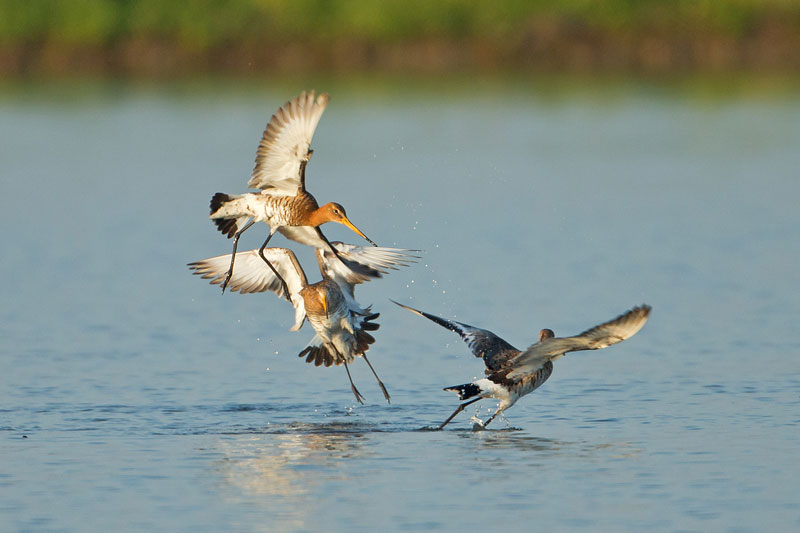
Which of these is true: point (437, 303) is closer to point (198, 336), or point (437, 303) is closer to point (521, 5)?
point (198, 336)

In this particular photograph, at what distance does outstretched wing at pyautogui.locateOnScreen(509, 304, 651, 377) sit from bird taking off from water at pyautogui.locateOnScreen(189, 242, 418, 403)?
4.79ft

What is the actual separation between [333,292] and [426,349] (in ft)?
7.31

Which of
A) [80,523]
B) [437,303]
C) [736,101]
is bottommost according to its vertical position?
[80,523]

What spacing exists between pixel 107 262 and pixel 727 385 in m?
9.31

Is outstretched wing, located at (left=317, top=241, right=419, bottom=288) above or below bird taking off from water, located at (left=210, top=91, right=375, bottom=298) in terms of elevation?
below

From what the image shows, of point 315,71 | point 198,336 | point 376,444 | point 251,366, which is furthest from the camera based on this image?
point 315,71

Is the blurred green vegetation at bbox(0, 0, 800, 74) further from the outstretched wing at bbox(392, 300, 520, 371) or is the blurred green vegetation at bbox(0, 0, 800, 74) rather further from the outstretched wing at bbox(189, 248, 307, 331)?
the outstretched wing at bbox(392, 300, 520, 371)

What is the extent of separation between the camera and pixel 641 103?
3622 cm

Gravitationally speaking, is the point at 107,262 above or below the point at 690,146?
below

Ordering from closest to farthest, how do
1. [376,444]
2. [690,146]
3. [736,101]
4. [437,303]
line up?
1. [376,444]
2. [437,303]
3. [690,146]
4. [736,101]

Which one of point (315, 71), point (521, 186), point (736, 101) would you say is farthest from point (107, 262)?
point (315, 71)

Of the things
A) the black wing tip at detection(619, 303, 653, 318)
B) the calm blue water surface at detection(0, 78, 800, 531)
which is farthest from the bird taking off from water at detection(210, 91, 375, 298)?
the black wing tip at detection(619, 303, 653, 318)

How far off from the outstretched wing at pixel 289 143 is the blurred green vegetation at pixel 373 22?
3166cm

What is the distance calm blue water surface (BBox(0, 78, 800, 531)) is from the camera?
9164 mm
